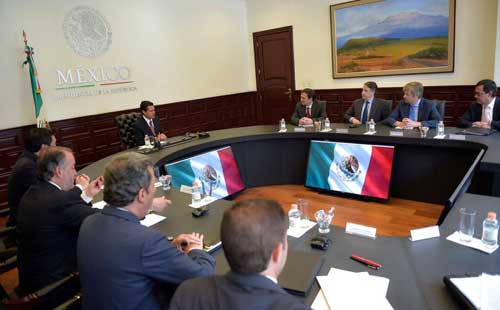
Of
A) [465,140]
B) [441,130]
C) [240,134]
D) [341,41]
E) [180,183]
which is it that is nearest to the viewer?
[465,140]

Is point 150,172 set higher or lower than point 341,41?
lower

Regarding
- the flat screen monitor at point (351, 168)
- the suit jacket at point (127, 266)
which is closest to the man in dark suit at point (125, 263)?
the suit jacket at point (127, 266)

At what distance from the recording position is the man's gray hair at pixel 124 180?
134 cm

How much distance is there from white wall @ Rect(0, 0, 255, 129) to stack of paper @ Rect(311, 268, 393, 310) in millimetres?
4669

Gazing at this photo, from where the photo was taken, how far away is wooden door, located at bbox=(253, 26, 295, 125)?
700 centimetres

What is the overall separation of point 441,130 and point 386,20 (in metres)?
3.06

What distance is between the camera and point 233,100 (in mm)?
7371

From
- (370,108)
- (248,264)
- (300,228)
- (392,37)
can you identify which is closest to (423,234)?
(300,228)

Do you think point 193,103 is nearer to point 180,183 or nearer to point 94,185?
point 180,183

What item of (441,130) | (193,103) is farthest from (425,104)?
(193,103)

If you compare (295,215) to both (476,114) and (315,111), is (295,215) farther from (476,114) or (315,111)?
(315,111)

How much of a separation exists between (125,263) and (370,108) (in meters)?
3.90

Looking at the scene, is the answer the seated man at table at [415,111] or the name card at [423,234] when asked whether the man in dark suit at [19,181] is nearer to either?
the name card at [423,234]

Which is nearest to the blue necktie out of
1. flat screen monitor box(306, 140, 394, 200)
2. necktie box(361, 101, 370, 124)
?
necktie box(361, 101, 370, 124)
